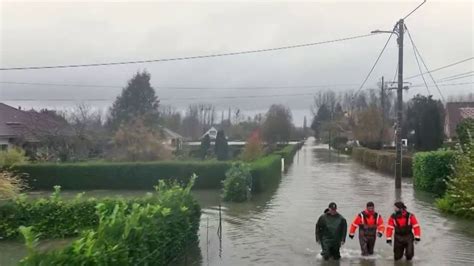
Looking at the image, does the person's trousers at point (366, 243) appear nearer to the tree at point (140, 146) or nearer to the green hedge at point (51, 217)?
the green hedge at point (51, 217)

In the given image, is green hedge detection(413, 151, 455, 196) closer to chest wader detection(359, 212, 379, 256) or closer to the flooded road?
the flooded road

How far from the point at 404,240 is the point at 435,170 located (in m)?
13.8

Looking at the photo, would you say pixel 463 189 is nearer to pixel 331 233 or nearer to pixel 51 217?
pixel 331 233

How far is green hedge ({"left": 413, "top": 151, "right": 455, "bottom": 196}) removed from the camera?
23234 millimetres

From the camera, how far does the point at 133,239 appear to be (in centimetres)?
706

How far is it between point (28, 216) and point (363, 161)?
39.6 metres

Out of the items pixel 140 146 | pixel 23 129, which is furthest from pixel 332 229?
pixel 23 129

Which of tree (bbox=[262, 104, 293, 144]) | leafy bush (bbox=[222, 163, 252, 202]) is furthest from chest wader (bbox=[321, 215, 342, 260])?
tree (bbox=[262, 104, 293, 144])

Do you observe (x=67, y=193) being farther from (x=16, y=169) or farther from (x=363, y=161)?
(x=363, y=161)

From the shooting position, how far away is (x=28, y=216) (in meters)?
14.3

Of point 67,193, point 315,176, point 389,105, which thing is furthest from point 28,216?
point 389,105

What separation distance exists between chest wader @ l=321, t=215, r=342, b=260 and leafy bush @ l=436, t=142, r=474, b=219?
7045 mm

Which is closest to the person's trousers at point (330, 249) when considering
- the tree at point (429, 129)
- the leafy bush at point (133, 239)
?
the leafy bush at point (133, 239)

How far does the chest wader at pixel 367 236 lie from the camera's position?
38.4ft
